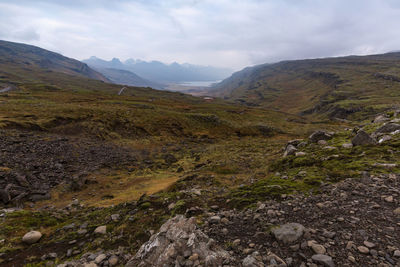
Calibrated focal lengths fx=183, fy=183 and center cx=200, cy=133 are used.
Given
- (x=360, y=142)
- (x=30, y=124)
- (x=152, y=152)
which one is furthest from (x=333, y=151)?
(x=30, y=124)

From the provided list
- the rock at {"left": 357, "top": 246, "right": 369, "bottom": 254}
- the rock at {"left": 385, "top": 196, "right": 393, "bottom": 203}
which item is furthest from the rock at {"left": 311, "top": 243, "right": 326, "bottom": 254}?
the rock at {"left": 385, "top": 196, "right": 393, "bottom": 203}

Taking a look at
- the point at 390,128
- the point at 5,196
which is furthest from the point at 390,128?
the point at 5,196

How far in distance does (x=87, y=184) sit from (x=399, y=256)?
72.9 feet

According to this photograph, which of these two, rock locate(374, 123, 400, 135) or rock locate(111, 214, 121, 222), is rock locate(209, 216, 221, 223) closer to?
rock locate(111, 214, 121, 222)

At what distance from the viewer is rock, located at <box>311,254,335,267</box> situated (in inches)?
169

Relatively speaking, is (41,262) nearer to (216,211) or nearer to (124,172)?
(216,211)

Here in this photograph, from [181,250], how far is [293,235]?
3335 millimetres

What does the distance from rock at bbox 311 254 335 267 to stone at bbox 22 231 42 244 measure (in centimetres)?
1094

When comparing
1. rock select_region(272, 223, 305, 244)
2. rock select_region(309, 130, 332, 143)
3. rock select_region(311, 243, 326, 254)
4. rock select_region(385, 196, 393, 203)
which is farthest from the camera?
rock select_region(309, 130, 332, 143)

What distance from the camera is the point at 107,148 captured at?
30672 millimetres

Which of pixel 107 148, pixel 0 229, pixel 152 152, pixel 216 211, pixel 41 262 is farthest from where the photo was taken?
pixel 152 152

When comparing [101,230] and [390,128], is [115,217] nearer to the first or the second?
[101,230]

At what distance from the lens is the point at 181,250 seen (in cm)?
539

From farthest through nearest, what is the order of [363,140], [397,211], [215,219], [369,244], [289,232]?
[363,140] → [215,219] → [397,211] → [289,232] → [369,244]
